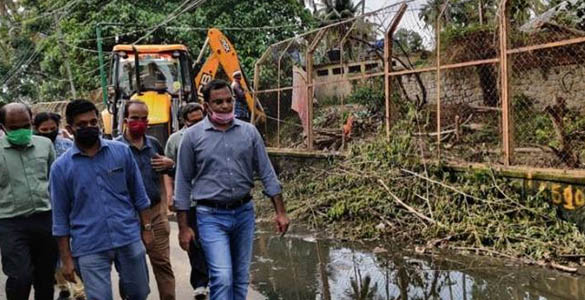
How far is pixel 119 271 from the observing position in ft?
11.1

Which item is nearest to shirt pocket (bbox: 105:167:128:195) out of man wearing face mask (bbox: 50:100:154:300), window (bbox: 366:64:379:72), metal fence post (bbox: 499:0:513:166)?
man wearing face mask (bbox: 50:100:154:300)

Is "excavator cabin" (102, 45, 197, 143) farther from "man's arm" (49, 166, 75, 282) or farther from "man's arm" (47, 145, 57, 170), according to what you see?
"man's arm" (49, 166, 75, 282)

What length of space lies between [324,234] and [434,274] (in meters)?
2.12

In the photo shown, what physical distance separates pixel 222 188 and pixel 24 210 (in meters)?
1.61

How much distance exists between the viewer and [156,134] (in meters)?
9.44

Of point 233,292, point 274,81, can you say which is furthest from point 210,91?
point 274,81

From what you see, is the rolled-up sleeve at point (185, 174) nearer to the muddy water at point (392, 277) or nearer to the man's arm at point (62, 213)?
the man's arm at point (62, 213)

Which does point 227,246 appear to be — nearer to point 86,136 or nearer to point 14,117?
point 86,136

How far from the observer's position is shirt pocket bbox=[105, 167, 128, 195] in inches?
130

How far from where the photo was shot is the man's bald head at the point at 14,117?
13.5 feet

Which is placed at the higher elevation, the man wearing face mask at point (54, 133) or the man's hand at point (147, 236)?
the man wearing face mask at point (54, 133)

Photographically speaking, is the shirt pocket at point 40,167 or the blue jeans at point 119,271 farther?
the shirt pocket at point 40,167

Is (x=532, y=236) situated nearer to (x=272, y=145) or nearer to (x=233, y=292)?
(x=233, y=292)

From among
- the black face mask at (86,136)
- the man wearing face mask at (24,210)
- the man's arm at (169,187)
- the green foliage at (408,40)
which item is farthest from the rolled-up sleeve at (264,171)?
the green foliage at (408,40)
